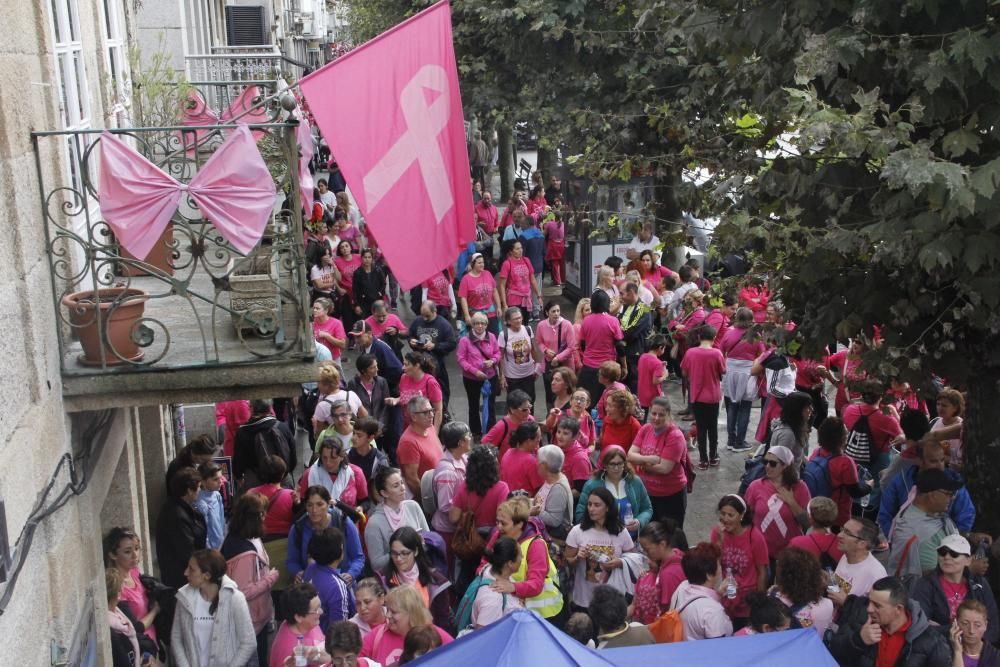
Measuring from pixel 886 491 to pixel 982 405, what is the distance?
3.78 ft

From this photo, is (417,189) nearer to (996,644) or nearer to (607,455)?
(607,455)

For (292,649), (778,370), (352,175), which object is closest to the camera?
(352,175)

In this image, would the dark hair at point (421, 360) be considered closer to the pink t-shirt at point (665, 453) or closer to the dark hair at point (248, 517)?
the pink t-shirt at point (665, 453)

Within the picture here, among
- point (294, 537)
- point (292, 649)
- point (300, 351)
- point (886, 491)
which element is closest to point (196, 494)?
point (294, 537)

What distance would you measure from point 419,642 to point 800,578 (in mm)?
2327

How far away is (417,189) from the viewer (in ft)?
21.4

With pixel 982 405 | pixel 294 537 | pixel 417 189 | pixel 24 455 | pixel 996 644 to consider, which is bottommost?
pixel 996 644

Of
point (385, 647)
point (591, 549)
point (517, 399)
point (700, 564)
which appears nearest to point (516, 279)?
point (517, 399)

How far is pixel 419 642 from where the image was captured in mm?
6359

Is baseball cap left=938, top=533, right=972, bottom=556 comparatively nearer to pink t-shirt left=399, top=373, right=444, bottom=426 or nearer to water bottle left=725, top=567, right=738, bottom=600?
water bottle left=725, top=567, right=738, bottom=600

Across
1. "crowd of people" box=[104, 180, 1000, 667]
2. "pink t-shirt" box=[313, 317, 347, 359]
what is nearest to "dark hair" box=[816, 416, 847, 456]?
"crowd of people" box=[104, 180, 1000, 667]

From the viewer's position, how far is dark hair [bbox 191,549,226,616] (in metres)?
7.03

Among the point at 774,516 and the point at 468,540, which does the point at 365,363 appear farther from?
the point at 774,516

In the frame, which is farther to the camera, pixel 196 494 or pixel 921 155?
pixel 196 494
